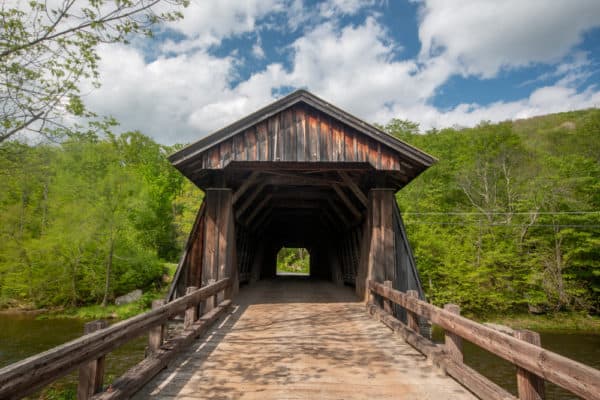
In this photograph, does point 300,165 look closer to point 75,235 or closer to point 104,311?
point 104,311

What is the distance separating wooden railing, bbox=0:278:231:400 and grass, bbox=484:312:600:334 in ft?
65.1

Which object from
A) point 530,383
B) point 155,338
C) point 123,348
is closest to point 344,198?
point 155,338

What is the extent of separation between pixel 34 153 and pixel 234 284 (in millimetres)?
5273

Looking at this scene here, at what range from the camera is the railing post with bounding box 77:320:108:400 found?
2692mm

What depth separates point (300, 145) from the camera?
7305mm

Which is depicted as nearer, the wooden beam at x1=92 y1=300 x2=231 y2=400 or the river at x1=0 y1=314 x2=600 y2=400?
the wooden beam at x1=92 y1=300 x2=231 y2=400

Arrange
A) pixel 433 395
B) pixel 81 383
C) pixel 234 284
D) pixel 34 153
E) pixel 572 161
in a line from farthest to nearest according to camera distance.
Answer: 1. pixel 572 161
2. pixel 234 284
3. pixel 34 153
4. pixel 433 395
5. pixel 81 383

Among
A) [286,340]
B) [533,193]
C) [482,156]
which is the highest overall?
[482,156]

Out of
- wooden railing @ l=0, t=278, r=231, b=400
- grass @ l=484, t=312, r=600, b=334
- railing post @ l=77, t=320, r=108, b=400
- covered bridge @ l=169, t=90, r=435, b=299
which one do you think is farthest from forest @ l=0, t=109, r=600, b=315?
railing post @ l=77, t=320, r=108, b=400

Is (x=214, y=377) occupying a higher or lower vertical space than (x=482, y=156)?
lower

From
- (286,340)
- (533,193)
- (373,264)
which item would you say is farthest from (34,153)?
(533,193)

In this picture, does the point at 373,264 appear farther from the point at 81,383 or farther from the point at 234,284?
the point at 81,383

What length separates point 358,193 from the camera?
8133 mm

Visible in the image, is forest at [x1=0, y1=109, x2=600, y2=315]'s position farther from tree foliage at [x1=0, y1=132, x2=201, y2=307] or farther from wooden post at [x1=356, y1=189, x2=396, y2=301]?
wooden post at [x1=356, y1=189, x2=396, y2=301]
